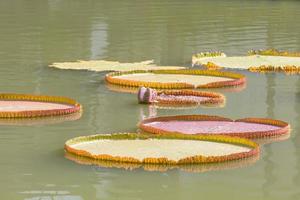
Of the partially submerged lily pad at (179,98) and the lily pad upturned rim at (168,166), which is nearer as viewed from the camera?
the lily pad upturned rim at (168,166)

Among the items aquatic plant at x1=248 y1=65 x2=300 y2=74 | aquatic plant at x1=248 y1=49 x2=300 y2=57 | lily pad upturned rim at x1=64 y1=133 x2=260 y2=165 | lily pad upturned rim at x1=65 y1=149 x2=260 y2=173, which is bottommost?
lily pad upturned rim at x1=65 y1=149 x2=260 y2=173

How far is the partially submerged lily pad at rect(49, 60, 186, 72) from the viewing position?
44.0 feet

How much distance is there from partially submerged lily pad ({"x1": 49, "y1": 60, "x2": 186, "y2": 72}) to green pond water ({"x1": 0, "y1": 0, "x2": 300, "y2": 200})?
31cm

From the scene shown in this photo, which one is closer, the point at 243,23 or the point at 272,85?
the point at 272,85

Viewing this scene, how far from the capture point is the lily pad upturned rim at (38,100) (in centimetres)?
989

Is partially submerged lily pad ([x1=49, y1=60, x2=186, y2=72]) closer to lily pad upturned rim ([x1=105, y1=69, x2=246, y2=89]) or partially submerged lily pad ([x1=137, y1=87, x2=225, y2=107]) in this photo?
lily pad upturned rim ([x1=105, y1=69, x2=246, y2=89])

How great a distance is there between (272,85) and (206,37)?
5.28 metres

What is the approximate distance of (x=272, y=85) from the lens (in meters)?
12.2

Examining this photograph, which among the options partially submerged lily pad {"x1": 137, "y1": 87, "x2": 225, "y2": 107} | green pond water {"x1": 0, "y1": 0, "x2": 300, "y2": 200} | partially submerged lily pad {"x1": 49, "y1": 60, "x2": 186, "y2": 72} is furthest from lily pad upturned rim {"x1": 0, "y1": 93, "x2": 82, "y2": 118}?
partially submerged lily pad {"x1": 49, "y1": 60, "x2": 186, "y2": 72}

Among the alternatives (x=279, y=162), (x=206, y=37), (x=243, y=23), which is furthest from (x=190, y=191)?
(x=243, y=23)

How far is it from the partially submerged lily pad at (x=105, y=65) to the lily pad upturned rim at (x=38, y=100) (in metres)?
2.84

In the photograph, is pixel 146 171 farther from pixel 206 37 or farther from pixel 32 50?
pixel 206 37

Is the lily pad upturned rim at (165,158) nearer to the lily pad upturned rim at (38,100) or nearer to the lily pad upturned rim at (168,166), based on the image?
the lily pad upturned rim at (168,166)

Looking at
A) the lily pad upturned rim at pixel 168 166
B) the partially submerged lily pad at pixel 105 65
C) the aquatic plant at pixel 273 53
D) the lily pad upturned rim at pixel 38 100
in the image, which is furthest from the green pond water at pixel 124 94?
the aquatic plant at pixel 273 53
